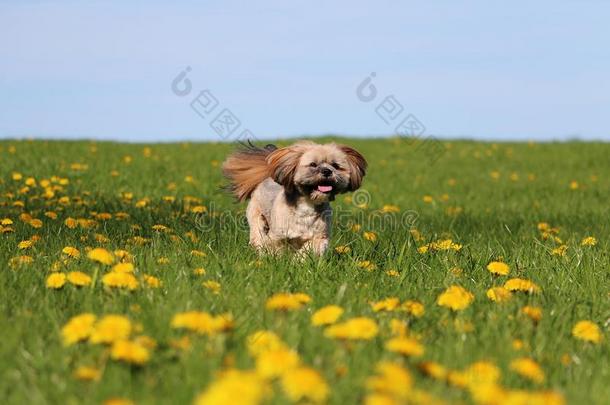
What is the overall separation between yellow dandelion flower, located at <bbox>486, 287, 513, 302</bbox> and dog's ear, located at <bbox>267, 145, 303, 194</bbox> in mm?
2369

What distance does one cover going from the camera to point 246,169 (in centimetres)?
796

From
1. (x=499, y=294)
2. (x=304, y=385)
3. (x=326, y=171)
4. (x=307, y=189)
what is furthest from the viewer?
(x=307, y=189)

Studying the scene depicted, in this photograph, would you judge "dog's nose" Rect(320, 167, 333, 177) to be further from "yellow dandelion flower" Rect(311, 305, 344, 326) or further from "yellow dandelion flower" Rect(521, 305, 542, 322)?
"yellow dandelion flower" Rect(311, 305, 344, 326)

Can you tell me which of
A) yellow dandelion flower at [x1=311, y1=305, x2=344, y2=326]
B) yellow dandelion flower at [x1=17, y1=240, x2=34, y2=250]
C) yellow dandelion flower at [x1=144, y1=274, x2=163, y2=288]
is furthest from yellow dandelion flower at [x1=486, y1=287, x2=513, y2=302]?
yellow dandelion flower at [x1=17, y1=240, x2=34, y2=250]

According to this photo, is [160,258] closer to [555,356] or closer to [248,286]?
[248,286]

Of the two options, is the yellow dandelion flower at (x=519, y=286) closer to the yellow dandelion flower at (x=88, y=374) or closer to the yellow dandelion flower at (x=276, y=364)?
the yellow dandelion flower at (x=276, y=364)

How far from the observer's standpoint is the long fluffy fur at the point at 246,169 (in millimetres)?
7848

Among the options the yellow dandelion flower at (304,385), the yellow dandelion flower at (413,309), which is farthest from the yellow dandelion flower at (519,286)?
the yellow dandelion flower at (304,385)

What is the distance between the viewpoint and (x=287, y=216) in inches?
268

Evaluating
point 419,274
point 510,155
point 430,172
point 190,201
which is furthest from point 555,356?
point 510,155

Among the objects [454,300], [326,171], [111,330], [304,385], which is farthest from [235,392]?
[326,171]

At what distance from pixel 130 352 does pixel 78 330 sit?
0.44m

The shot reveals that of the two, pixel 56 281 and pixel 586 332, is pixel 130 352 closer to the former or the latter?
pixel 56 281

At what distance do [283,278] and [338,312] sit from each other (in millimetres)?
1564
